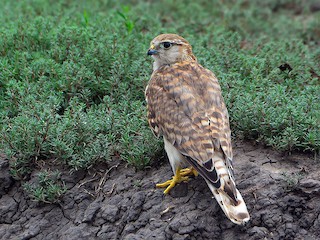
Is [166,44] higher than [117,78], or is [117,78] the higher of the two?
[166,44]

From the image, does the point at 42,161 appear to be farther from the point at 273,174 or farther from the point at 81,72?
the point at 273,174

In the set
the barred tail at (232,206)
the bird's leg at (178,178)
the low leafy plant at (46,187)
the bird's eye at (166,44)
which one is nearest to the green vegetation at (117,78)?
the low leafy plant at (46,187)

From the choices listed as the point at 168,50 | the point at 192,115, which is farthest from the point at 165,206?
the point at 168,50

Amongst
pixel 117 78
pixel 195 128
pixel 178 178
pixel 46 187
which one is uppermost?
pixel 117 78

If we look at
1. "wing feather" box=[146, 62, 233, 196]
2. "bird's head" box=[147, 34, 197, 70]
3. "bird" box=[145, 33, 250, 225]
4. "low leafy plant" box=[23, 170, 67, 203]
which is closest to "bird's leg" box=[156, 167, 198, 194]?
"bird" box=[145, 33, 250, 225]

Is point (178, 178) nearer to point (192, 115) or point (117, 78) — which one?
point (192, 115)

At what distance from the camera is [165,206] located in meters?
5.48

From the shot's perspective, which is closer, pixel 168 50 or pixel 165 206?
pixel 165 206

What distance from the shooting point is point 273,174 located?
5598 millimetres

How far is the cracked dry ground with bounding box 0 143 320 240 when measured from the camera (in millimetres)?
5246

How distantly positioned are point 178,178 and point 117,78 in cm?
175

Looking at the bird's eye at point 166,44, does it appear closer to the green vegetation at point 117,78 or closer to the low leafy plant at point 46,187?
the green vegetation at point 117,78

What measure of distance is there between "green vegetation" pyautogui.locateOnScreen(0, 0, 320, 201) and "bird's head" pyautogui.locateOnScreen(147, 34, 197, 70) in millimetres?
401

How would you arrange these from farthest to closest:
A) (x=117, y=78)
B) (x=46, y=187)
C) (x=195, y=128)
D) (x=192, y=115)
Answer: (x=117, y=78), (x=46, y=187), (x=192, y=115), (x=195, y=128)
